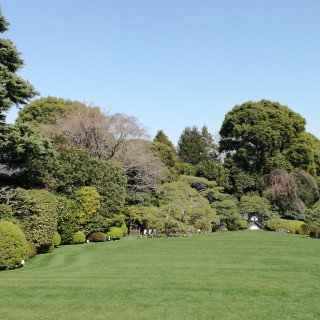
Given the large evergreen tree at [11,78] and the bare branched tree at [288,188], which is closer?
the large evergreen tree at [11,78]

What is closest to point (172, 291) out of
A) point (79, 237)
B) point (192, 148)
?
point (79, 237)

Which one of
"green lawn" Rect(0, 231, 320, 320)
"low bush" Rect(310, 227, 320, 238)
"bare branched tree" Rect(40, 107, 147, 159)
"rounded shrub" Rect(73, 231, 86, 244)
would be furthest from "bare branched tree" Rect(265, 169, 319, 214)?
"green lawn" Rect(0, 231, 320, 320)

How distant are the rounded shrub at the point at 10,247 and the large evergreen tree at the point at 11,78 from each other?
18.3 ft

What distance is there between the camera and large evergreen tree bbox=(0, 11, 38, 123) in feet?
52.1

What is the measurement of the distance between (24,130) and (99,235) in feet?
32.9

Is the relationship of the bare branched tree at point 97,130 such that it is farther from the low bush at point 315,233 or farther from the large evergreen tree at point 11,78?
the low bush at point 315,233

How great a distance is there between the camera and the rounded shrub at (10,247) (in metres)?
12.5

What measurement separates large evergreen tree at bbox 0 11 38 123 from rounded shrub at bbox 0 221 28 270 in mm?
5566

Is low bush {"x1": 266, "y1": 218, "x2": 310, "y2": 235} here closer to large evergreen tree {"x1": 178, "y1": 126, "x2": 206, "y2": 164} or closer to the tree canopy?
the tree canopy

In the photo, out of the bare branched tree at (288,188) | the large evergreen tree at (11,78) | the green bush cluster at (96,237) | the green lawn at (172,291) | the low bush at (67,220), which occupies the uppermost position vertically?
the large evergreen tree at (11,78)

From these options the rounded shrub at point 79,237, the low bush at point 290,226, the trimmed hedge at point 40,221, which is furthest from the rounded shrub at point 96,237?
the low bush at point 290,226

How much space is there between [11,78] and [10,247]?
777cm

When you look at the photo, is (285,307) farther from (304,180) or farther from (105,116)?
(304,180)

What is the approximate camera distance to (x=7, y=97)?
1664 cm
